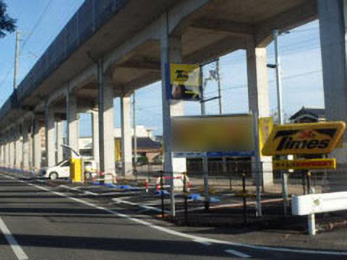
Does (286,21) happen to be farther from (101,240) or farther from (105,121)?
(101,240)

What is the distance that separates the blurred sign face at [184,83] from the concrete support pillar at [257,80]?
4.98 m

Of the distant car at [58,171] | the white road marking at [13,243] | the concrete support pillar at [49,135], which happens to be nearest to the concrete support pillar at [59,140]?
the concrete support pillar at [49,135]

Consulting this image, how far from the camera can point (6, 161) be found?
10656 cm

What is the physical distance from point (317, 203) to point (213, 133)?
4474 mm

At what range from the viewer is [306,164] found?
10.6 m

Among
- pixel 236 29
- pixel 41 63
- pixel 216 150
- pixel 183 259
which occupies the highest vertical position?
pixel 41 63

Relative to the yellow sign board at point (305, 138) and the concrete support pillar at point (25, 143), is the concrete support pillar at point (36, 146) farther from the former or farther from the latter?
the yellow sign board at point (305, 138)

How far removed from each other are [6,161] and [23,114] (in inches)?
1466

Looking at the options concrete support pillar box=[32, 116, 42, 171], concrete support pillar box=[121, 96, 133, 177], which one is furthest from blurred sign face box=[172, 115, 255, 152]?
concrete support pillar box=[32, 116, 42, 171]

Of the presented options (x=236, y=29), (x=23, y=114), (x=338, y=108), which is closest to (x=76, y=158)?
(x=236, y=29)

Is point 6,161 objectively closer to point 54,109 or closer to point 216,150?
point 54,109

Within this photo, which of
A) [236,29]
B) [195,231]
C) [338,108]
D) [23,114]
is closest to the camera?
[195,231]

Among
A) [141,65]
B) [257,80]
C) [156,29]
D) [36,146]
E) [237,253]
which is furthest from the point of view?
[36,146]

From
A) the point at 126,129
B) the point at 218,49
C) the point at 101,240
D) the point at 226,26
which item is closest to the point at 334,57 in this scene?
the point at 101,240
